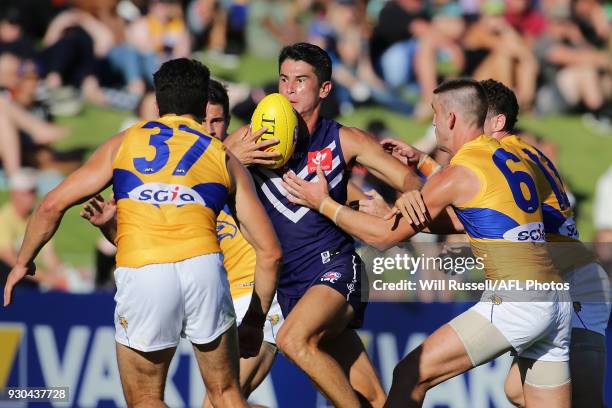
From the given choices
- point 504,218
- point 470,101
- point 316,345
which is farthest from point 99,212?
point 504,218

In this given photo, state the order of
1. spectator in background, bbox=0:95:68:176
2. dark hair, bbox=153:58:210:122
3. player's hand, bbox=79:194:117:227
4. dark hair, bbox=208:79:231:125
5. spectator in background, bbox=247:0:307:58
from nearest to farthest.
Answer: dark hair, bbox=153:58:210:122
player's hand, bbox=79:194:117:227
dark hair, bbox=208:79:231:125
spectator in background, bbox=0:95:68:176
spectator in background, bbox=247:0:307:58

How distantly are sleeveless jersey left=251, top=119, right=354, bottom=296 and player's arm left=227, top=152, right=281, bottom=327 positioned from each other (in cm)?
116

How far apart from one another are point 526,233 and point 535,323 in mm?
590

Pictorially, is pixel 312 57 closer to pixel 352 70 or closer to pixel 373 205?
pixel 373 205

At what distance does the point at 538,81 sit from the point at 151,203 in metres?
10.5

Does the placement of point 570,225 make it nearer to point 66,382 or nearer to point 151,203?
point 151,203

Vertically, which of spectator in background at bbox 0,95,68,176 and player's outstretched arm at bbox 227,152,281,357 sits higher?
player's outstretched arm at bbox 227,152,281,357

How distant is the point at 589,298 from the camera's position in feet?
24.3

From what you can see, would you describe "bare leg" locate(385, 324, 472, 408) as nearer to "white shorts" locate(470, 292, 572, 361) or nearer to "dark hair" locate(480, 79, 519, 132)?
"white shorts" locate(470, 292, 572, 361)

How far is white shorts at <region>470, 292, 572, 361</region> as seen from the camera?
6.51 metres

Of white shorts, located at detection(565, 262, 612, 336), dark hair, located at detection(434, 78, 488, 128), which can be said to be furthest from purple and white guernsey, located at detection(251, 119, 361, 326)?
white shorts, located at detection(565, 262, 612, 336)

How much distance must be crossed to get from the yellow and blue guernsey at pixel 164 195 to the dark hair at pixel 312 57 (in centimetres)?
176

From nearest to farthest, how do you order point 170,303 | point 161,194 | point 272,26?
1. point 170,303
2. point 161,194
3. point 272,26

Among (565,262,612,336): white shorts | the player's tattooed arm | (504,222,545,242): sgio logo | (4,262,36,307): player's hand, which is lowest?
(565,262,612,336): white shorts
